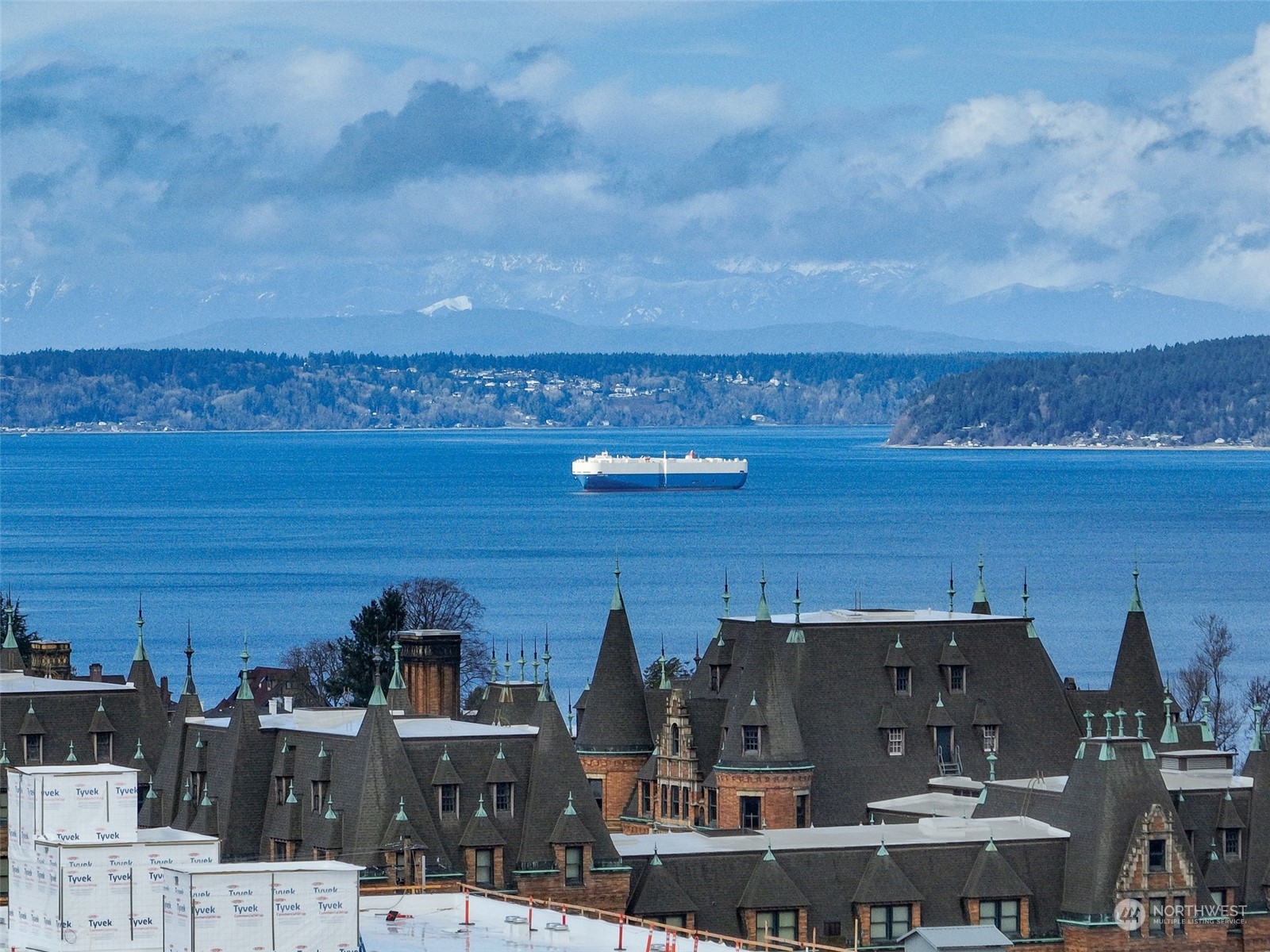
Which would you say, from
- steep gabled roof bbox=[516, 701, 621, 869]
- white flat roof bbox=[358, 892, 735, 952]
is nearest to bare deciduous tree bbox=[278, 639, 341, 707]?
steep gabled roof bbox=[516, 701, 621, 869]

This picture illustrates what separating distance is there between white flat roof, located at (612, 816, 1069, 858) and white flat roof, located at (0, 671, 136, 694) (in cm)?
1839

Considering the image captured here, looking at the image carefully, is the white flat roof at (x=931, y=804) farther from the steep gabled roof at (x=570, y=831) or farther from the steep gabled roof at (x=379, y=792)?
the steep gabled roof at (x=379, y=792)

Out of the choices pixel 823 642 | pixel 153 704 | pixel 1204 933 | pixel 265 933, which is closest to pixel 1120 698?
pixel 823 642

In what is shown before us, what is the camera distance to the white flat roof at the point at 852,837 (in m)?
79.9

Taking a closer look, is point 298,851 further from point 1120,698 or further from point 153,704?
point 1120,698

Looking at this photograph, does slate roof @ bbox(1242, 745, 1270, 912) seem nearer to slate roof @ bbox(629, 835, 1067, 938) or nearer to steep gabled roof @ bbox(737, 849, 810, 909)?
slate roof @ bbox(629, 835, 1067, 938)

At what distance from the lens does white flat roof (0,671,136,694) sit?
9356 centimetres

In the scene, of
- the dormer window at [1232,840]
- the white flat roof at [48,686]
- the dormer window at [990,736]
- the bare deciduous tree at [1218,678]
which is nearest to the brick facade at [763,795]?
the dormer window at [990,736]

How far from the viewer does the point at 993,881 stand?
259 ft

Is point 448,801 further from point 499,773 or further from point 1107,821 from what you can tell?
point 1107,821

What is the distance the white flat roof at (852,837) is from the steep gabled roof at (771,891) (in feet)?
3.97

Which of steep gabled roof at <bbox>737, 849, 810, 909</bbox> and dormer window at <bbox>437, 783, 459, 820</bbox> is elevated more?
dormer window at <bbox>437, 783, 459, 820</bbox>

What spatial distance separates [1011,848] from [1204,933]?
5.10 m

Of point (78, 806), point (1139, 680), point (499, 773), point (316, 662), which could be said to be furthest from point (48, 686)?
point (316, 662)
